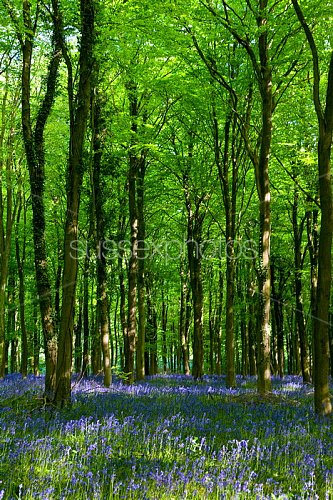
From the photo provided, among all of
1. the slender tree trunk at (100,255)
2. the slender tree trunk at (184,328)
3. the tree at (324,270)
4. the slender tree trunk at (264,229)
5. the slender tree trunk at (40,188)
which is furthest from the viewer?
the slender tree trunk at (184,328)

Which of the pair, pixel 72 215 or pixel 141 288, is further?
pixel 141 288

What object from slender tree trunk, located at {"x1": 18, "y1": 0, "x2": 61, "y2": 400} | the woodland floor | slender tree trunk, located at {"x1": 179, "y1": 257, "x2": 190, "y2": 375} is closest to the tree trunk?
slender tree trunk, located at {"x1": 18, "y1": 0, "x2": 61, "y2": 400}

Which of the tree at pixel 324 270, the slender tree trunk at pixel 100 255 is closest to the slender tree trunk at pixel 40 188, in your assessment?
the slender tree trunk at pixel 100 255

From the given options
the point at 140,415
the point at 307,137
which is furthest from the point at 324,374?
the point at 307,137

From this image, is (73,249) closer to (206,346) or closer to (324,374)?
(324,374)


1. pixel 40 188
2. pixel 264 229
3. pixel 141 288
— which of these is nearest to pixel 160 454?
pixel 40 188

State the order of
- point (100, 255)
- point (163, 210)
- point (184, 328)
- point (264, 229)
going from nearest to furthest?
point (264, 229) < point (100, 255) < point (163, 210) < point (184, 328)

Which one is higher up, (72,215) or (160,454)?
(72,215)

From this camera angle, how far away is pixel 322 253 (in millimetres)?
8414

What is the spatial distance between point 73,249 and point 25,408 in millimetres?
2996

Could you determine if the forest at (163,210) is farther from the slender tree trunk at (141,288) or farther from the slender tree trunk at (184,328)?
the slender tree trunk at (184,328)

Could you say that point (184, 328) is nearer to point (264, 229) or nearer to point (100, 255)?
point (100, 255)

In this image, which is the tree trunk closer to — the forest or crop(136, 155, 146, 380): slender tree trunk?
the forest

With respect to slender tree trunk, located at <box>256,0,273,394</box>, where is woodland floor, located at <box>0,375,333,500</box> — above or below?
below
